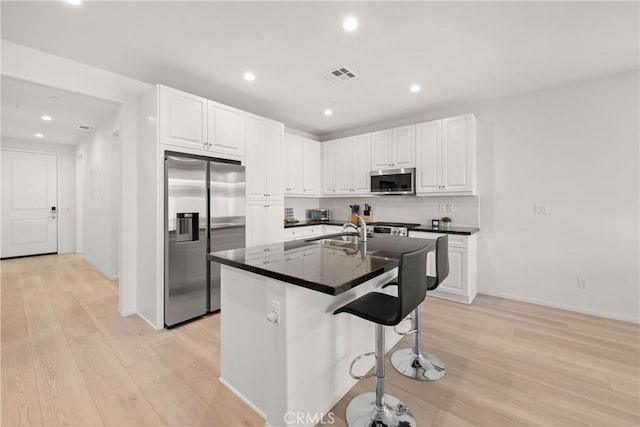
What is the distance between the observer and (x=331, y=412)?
1.69m

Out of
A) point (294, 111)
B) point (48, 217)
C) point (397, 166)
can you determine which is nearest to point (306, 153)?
point (294, 111)

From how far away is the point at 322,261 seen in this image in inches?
64.8

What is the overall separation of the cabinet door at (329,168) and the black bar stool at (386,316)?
11.8 ft

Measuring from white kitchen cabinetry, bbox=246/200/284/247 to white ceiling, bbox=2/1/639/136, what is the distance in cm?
147

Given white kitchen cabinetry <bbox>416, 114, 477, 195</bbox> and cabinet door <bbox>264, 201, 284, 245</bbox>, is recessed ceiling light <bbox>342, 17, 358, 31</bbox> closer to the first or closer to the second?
white kitchen cabinetry <bbox>416, 114, 477, 195</bbox>

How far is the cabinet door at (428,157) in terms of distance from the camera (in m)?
3.89

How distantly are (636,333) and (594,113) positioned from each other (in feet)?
7.79

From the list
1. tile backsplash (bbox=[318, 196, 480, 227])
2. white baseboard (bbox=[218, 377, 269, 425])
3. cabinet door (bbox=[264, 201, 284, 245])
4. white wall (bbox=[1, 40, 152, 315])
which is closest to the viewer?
white baseboard (bbox=[218, 377, 269, 425])

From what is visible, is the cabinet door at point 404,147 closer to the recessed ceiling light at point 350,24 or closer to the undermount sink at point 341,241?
the undermount sink at point 341,241

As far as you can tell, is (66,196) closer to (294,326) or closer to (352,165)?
(352,165)

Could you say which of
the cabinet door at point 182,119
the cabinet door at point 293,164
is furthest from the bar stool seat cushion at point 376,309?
the cabinet door at point 293,164

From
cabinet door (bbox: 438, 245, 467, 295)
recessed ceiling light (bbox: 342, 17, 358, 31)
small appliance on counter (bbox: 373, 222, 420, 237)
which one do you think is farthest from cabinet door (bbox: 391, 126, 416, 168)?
recessed ceiling light (bbox: 342, 17, 358, 31)

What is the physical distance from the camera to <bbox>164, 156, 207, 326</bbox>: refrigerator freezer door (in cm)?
278

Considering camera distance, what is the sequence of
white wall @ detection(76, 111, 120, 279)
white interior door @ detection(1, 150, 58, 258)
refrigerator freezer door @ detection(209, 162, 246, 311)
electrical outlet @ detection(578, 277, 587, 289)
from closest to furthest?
refrigerator freezer door @ detection(209, 162, 246, 311) → electrical outlet @ detection(578, 277, 587, 289) → white wall @ detection(76, 111, 120, 279) → white interior door @ detection(1, 150, 58, 258)
